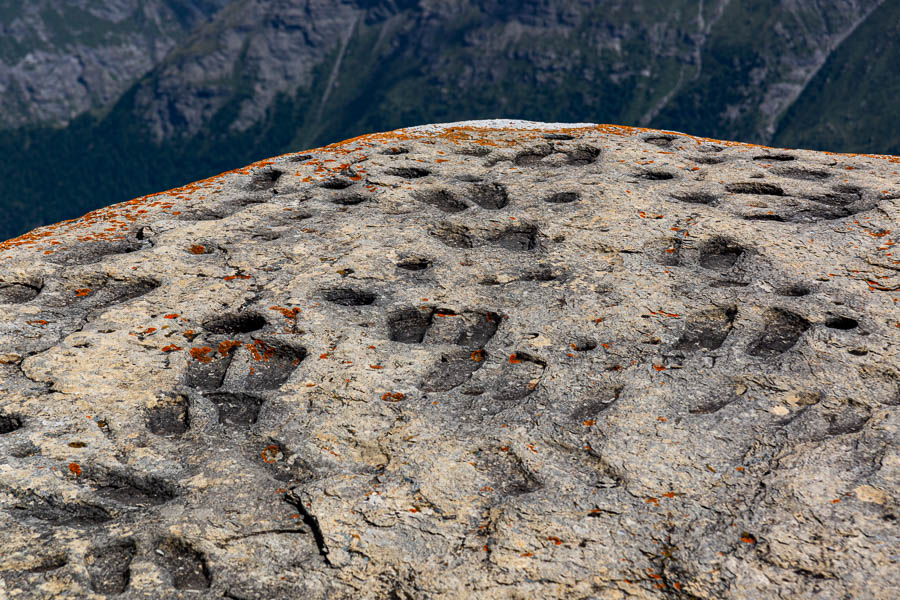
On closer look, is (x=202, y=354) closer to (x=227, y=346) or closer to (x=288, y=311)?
(x=227, y=346)

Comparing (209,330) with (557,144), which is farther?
(557,144)

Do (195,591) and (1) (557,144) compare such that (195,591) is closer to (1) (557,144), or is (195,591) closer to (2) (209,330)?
(2) (209,330)

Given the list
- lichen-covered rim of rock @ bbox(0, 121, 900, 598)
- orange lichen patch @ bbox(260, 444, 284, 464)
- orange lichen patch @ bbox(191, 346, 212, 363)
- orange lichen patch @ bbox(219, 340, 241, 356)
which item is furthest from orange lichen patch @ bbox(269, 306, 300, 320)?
orange lichen patch @ bbox(260, 444, 284, 464)

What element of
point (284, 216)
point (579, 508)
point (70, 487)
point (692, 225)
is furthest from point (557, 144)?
point (70, 487)

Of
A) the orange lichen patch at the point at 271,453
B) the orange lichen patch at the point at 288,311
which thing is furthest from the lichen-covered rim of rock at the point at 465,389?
the orange lichen patch at the point at 288,311

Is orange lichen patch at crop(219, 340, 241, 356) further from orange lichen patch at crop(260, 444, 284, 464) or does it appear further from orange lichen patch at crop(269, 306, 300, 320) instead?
orange lichen patch at crop(260, 444, 284, 464)

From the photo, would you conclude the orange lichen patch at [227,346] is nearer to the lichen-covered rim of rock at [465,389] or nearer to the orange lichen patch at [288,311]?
the lichen-covered rim of rock at [465,389]

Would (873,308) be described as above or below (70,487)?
above
